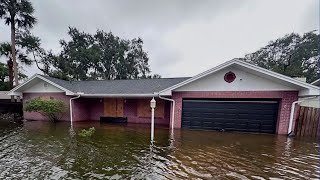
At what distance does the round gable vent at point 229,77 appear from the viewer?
989 cm

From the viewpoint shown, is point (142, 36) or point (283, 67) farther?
point (142, 36)

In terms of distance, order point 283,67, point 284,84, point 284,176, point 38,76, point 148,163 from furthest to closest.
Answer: point 283,67, point 38,76, point 284,84, point 148,163, point 284,176

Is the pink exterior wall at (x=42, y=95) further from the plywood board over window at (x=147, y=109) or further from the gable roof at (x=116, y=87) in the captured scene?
the plywood board over window at (x=147, y=109)

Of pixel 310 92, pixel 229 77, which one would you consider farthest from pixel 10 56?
pixel 310 92

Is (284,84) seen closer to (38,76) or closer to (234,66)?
(234,66)

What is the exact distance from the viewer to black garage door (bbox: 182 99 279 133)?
9703 mm

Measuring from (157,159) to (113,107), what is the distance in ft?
32.5

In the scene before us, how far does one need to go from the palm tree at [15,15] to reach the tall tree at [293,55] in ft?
103

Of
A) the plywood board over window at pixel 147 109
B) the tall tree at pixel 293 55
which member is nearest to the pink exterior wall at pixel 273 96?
the plywood board over window at pixel 147 109

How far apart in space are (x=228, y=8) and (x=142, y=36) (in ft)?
73.8

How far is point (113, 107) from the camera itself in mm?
14641

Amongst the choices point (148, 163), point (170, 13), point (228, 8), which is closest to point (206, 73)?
point (228, 8)

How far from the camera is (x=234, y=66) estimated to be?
9664mm

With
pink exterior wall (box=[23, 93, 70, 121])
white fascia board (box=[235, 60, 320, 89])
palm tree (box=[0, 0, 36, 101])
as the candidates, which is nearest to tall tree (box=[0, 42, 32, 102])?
palm tree (box=[0, 0, 36, 101])
